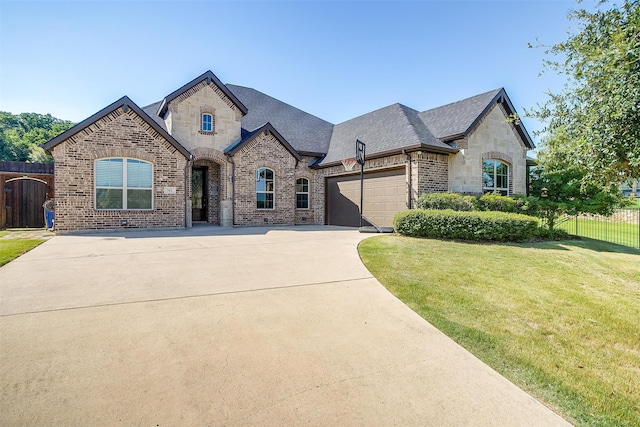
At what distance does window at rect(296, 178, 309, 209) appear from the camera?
1714cm

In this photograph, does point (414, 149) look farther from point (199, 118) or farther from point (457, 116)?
point (199, 118)

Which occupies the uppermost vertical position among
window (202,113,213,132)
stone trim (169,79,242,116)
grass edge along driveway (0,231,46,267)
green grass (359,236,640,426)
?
stone trim (169,79,242,116)

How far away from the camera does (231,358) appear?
9.02ft

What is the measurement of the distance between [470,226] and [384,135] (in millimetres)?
7067

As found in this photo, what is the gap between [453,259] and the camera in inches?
268

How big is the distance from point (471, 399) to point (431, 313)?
1.60 metres

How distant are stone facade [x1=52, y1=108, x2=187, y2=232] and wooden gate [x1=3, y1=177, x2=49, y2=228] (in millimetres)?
4126

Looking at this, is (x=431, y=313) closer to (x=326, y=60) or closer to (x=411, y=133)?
(x=411, y=133)

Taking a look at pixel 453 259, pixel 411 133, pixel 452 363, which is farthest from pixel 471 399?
pixel 411 133

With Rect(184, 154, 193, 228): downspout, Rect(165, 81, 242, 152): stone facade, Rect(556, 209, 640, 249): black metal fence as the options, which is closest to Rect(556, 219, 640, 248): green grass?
Rect(556, 209, 640, 249): black metal fence

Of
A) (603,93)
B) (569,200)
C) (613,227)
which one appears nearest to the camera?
(603,93)

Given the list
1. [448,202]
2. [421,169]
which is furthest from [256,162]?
[448,202]

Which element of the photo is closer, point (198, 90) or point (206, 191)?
point (198, 90)

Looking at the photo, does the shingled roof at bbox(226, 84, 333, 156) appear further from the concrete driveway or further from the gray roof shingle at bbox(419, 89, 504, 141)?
the concrete driveway
